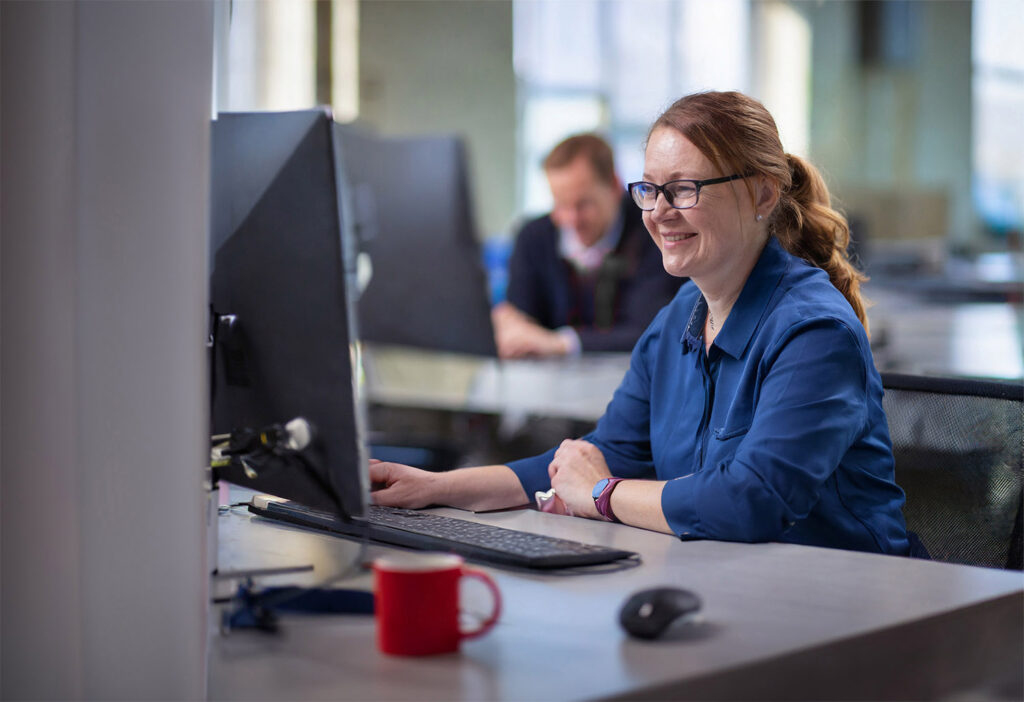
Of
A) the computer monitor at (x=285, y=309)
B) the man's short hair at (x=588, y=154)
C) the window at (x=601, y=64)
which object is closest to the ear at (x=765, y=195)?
the computer monitor at (x=285, y=309)

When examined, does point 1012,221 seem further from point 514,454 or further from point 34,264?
point 34,264

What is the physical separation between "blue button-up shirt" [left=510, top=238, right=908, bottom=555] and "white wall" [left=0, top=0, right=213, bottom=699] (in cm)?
62

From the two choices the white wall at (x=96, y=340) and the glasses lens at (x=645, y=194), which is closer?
the white wall at (x=96, y=340)

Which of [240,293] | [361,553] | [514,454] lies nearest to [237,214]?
[240,293]

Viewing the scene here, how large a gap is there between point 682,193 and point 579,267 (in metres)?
1.89

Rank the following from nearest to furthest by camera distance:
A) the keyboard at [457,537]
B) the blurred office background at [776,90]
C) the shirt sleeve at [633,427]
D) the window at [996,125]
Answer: the keyboard at [457,537], the shirt sleeve at [633,427], the blurred office background at [776,90], the window at [996,125]

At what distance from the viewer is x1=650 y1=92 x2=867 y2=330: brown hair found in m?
1.39

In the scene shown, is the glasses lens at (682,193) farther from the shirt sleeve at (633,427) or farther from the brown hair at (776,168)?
the shirt sleeve at (633,427)

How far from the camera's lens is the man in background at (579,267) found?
10.3 feet

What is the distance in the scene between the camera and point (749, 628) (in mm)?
895

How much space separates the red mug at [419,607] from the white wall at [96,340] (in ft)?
0.46

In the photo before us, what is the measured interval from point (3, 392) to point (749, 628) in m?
0.60

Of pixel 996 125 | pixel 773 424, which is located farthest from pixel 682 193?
pixel 996 125

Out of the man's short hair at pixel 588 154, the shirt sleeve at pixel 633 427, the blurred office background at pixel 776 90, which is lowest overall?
the shirt sleeve at pixel 633 427
